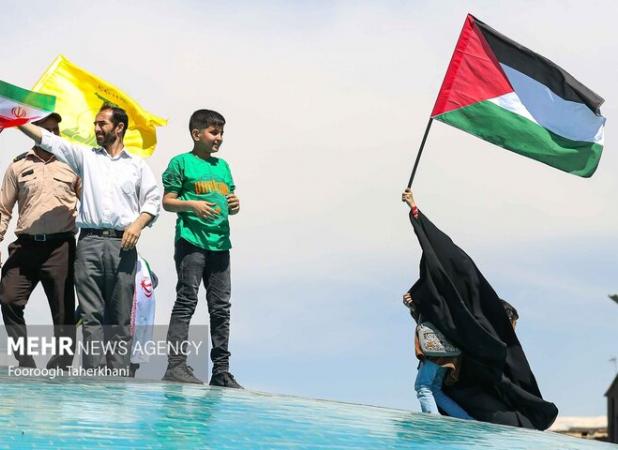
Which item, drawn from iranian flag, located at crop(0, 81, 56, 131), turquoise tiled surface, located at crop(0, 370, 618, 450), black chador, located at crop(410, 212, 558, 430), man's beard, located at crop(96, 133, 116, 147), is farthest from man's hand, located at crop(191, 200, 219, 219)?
black chador, located at crop(410, 212, 558, 430)

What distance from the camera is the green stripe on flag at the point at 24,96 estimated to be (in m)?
10.4

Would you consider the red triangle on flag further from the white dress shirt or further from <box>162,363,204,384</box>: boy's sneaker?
<box>162,363,204,384</box>: boy's sneaker

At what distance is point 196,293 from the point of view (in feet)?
33.9

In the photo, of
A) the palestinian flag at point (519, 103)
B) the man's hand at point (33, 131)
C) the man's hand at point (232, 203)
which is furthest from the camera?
the palestinian flag at point (519, 103)

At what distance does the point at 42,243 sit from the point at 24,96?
1275 millimetres

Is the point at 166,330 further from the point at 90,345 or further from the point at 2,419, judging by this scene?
the point at 2,419

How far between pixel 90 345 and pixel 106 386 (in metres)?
0.45

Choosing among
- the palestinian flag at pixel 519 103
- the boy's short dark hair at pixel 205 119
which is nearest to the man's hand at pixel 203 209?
the boy's short dark hair at pixel 205 119

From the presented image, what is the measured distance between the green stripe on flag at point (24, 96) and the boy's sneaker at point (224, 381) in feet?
8.80

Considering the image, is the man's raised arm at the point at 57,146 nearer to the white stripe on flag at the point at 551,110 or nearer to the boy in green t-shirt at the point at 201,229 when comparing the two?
the boy in green t-shirt at the point at 201,229

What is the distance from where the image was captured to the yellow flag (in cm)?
1480

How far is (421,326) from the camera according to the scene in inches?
411

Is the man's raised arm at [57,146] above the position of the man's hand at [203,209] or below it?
above

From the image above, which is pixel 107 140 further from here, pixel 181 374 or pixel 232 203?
pixel 181 374
